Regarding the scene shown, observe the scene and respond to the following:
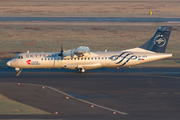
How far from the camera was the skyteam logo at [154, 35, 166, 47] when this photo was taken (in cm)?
4031

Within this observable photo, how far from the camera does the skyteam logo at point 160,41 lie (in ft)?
132

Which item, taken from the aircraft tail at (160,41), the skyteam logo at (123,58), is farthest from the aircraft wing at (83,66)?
the aircraft tail at (160,41)

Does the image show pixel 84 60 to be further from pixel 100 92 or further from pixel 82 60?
pixel 100 92

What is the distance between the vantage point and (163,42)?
40406 millimetres

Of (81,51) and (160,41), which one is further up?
(160,41)

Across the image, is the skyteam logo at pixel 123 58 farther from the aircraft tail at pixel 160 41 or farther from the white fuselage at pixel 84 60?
the aircraft tail at pixel 160 41

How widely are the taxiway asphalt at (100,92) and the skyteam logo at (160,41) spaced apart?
415cm

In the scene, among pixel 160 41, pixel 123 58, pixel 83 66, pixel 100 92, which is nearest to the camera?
pixel 100 92

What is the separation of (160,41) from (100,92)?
51.2ft

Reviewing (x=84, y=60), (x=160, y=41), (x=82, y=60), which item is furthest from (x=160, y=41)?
(x=82, y=60)

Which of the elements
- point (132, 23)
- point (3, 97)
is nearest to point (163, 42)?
point (3, 97)

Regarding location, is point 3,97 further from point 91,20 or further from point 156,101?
point 91,20

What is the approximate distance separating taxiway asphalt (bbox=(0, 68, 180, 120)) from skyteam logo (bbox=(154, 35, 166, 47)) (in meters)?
4.15

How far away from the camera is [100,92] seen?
3033 cm
